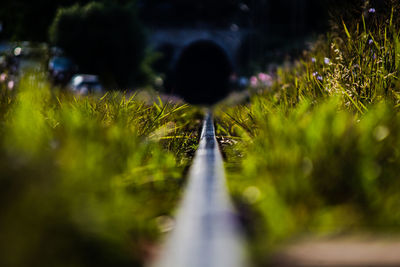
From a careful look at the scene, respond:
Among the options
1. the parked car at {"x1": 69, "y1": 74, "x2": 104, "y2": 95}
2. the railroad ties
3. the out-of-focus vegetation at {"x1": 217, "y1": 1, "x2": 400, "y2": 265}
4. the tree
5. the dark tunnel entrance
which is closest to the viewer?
the railroad ties

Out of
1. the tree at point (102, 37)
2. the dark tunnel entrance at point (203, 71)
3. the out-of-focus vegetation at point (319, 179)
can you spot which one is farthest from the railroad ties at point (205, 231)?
the dark tunnel entrance at point (203, 71)

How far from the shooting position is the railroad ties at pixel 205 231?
1639mm

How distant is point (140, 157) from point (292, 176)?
114 cm

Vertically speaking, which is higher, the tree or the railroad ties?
the tree

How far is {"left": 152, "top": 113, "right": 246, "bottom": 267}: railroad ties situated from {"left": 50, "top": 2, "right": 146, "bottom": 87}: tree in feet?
50.9

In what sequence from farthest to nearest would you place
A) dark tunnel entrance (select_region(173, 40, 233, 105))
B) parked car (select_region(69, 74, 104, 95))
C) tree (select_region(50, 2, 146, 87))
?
dark tunnel entrance (select_region(173, 40, 233, 105))
tree (select_region(50, 2, 146, 87))
parked car (select_region(69, 74, 104, 95))

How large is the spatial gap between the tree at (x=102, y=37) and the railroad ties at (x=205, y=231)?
50.9ft

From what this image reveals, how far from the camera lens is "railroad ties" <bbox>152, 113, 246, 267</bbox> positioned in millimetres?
1639

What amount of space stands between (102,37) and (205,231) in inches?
675

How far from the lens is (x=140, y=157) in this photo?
10.00 ft

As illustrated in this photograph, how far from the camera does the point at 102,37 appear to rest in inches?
715

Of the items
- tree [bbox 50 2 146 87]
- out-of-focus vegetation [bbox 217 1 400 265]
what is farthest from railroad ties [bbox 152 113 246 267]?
tree [bbox 50 2 146 87]

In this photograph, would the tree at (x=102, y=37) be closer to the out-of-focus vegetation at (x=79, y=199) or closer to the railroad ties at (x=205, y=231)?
the out-of-focus vegetation at (x=79, y=199)

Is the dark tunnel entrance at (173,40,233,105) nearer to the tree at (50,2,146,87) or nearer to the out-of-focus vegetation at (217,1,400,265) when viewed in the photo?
the tree at (50,2,146,87)
